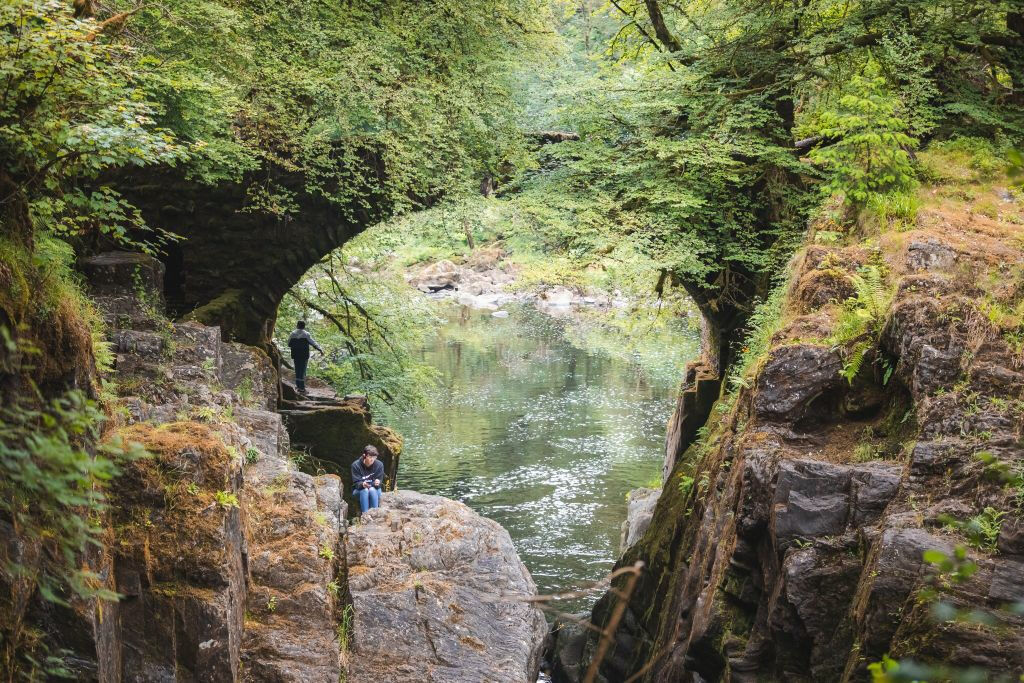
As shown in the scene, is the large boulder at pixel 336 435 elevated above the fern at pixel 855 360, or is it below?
below

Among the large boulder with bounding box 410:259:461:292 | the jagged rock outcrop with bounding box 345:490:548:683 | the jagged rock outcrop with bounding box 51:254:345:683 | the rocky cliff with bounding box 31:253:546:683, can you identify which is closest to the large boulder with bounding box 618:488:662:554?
the jagged rock outcrop with bounding box 345:490:548:683

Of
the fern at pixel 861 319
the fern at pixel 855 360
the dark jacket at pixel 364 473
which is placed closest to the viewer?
the fern at pixel 855 360

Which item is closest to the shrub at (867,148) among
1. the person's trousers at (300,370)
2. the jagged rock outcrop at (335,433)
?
the jagged rock outcrop at (335,433)

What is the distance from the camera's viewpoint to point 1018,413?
232 inches

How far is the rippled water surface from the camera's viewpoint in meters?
16.5

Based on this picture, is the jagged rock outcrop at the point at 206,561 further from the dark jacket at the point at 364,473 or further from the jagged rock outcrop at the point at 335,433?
the jagged rock outcrop at the point at 335,433

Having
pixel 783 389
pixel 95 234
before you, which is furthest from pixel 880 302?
pixel 95 234

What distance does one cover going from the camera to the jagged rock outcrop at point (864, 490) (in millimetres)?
5281

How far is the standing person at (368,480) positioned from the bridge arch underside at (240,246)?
4651mm

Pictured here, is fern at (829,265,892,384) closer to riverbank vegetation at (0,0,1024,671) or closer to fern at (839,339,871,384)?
fern at (839,339,871,384)

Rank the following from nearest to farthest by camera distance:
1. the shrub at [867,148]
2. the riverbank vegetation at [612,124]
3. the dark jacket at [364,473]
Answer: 1. the shrub at [867,148]
2. the riverbank vegetation at [612,124]
3. the dark jacket at [364,473]

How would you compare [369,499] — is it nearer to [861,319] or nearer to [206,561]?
[206,561]

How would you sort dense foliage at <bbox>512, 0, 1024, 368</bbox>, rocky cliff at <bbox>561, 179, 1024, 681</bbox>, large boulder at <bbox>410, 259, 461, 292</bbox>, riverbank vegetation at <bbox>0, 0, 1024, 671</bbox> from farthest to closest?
large boulder at <bbox>410, 259, 461, 292</bbox>
dense foliage at <bbox>512, 0, 1024, 368</bbox>
riverbank vegetation at <bbox>0, 0, 1024, 671</bbox>
rocky cliff at <bbox>561, 179, 1024, 681</bbox>

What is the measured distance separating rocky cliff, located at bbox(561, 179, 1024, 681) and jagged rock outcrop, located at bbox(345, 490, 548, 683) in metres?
1.58
